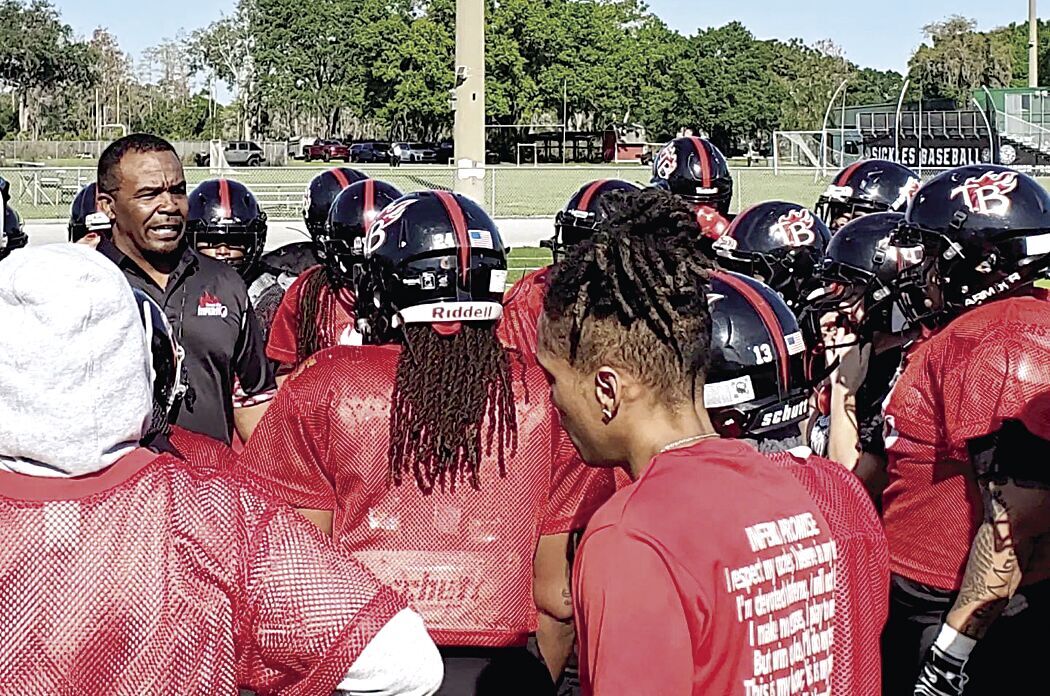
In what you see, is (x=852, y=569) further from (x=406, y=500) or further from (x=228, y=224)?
(x=228, y=224)

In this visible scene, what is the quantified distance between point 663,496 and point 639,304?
376mm

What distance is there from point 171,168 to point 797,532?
4304 millimetres

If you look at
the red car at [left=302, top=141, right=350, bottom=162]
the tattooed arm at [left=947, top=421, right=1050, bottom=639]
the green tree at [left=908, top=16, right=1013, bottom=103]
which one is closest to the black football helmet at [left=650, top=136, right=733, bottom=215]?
the tattooed arm at [left=947, top=421, right=1050, bottom=639]

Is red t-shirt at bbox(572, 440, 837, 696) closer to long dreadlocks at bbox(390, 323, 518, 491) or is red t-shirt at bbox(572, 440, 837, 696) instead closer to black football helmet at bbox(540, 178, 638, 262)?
long dreadlocks at bbox(390, 323, 518, 491)

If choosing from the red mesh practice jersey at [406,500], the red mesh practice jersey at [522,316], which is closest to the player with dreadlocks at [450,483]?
the red mesh practice jersey at [406,500]

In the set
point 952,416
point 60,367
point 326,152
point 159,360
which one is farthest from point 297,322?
point 326,152

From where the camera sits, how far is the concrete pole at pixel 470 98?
17672mm

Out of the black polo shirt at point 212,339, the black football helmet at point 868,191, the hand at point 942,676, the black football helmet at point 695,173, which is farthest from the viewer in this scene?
the black football helmet at point 695,173

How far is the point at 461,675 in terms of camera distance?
3402 millimetres

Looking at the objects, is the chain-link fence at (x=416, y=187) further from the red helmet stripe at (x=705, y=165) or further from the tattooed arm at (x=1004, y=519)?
the tattooed arm at (x=1004, y=519)

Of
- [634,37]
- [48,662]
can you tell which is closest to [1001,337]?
[48,662]

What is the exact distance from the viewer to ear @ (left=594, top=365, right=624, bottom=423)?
7.95 ft

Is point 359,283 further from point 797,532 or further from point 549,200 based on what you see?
point 549,200

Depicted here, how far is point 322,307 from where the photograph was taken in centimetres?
569
